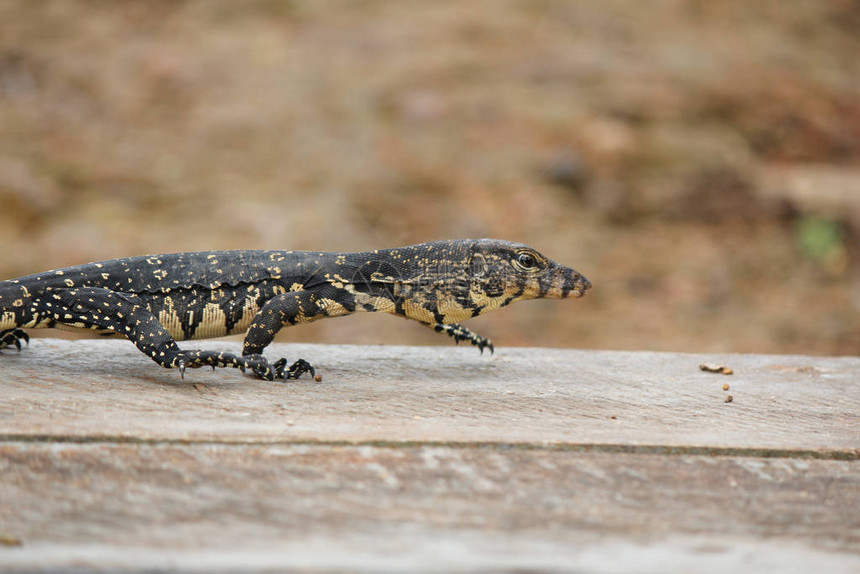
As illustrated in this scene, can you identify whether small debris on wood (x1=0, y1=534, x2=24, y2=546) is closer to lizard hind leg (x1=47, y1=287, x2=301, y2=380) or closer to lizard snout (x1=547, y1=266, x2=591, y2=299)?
lizard hind leg (x1=47, y1=287, x2=301, y2=380)

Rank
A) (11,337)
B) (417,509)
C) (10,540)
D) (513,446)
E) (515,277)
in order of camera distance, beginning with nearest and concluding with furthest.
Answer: (10,540) → (417,509) → (513,446) → (11,337) → (515,277)

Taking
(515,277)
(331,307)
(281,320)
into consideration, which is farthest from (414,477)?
(515,277)

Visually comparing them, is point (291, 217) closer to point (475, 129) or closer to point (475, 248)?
point (475, 129)

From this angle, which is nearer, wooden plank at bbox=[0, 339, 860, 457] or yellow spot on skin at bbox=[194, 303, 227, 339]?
wooden plank at bbox=[0, 339, 860, 457]

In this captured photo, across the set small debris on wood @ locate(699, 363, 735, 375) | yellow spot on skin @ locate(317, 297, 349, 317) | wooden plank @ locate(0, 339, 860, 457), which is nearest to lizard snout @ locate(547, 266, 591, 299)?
wooden plank @ locate(0, 339, 860, 457)

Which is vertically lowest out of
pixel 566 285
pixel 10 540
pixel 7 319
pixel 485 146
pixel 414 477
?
pixel 10 540

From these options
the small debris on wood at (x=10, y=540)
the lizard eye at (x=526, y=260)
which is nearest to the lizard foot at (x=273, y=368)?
the lizard eye at (x=526, y=260)

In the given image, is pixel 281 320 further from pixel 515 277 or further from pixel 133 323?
pixel 515 277
